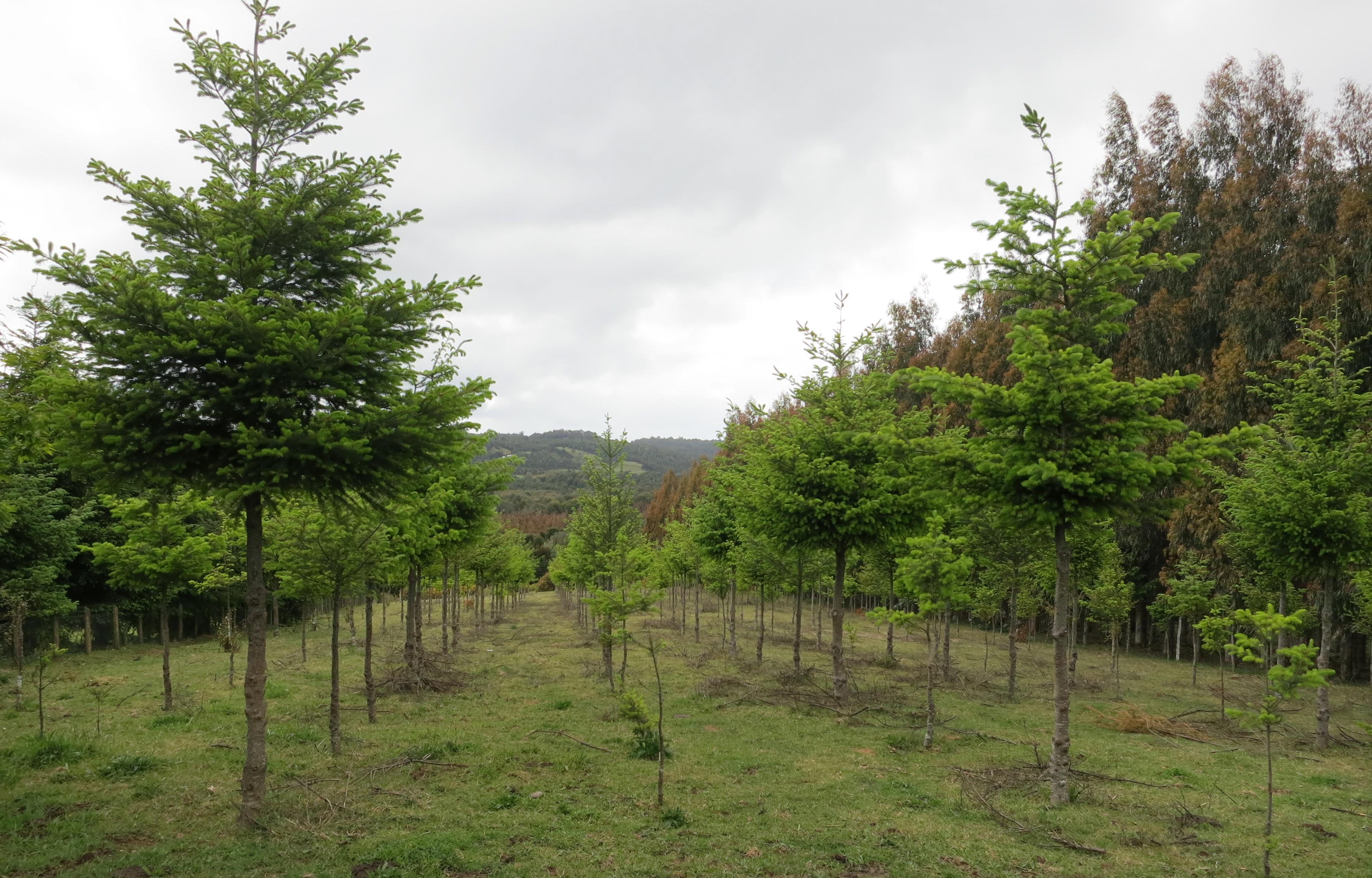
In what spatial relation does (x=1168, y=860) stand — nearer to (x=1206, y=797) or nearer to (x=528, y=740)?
(x=1206, y=797)

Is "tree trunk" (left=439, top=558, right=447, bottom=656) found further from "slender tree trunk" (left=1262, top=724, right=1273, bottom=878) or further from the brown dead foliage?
"slender tree trunk" (left=1262, top=724, right=1273, bottom=878)

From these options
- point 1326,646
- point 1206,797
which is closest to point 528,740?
point 1206,797

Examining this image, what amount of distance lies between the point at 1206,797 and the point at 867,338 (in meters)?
11.4

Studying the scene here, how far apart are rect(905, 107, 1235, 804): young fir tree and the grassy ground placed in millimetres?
2019

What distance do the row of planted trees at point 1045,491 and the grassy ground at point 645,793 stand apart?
4.25ft

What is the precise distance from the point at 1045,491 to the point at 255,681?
36.9ft

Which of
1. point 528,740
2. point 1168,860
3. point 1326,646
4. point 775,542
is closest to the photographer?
point 1168,860

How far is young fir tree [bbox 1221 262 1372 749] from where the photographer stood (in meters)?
13.6

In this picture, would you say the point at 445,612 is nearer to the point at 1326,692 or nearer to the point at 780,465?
the point at 780,465

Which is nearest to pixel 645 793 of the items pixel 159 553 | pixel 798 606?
pixel 798 606

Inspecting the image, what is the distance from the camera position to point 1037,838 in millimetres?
8156

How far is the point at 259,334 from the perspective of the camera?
7.08m

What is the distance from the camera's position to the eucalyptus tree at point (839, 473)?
15117 mm

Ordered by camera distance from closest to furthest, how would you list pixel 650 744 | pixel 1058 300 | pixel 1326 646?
pixel 1058 300 < pixel 650 744 < pixel 1326 646
